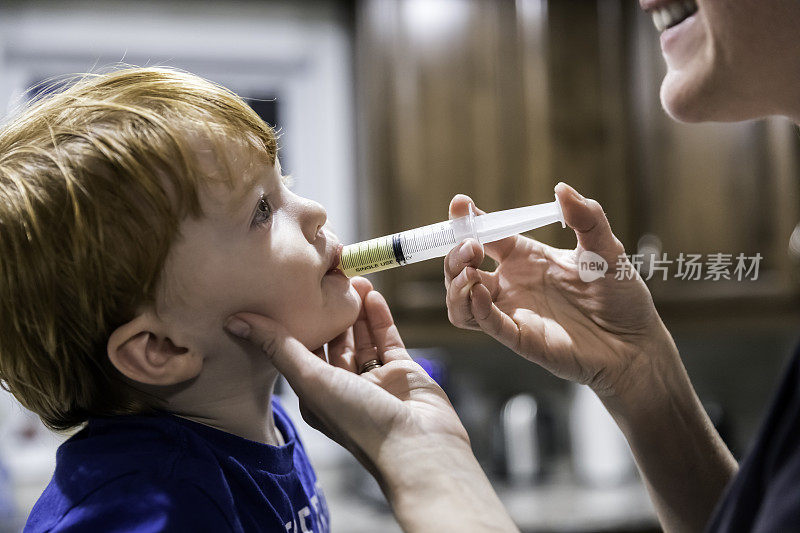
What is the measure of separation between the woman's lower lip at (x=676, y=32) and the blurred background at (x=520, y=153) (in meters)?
1.33

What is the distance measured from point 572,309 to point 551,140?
136 cm

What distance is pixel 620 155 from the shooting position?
2178 millimetres

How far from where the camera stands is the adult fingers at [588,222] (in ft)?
2.61

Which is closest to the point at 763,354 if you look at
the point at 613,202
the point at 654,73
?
the point at 613,202

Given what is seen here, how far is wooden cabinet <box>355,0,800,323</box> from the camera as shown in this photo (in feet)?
6.92

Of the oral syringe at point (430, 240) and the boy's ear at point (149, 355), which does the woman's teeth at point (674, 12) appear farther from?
the boy's ear at point (149, 355)

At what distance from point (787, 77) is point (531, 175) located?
1483 mm

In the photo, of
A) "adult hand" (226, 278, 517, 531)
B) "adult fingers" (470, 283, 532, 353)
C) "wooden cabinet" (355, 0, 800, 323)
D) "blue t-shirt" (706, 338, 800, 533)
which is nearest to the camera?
"blue t-shirt" (706, 338, 800, 533)

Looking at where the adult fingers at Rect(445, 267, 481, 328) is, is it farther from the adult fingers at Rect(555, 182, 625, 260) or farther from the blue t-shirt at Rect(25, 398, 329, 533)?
the blue t-shirt at Rect(25, 398, 329, 533)

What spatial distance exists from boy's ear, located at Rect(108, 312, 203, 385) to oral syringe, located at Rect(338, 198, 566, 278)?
209 millimetres

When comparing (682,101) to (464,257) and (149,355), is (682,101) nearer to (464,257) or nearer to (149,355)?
(464,257)

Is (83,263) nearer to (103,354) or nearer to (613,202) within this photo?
(103,354)

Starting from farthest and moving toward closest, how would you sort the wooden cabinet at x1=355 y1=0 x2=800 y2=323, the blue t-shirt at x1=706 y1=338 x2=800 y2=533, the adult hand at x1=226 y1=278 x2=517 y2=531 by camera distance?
the wooden cabinet at x1=355 y1=0 x2=800 y2=323 → the adult hand at x1=226 y1=278 x2=517 y2=531 → the blue t-shirt at x1=706 y1=338 x2=800 y2=533

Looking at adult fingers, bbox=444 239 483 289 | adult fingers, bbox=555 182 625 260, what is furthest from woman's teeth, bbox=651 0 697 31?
adult fingers, bbox=444 239 483 289
